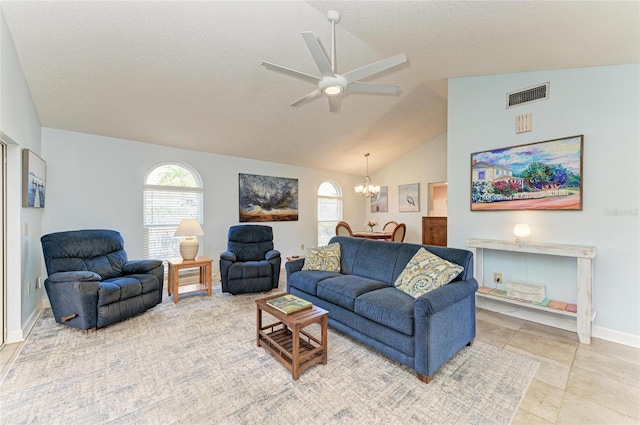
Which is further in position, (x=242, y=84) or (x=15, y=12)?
(x=242, y=84)

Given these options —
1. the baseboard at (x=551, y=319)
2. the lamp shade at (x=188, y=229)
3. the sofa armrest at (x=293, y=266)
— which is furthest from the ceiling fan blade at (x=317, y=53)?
the baseboard at (x=551, y=319)

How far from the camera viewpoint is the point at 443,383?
6.47 feet

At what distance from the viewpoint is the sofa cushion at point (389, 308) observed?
206 centimetres

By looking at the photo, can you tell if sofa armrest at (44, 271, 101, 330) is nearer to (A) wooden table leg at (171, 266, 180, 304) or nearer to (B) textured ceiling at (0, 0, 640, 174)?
(A) wooden table leg at (171, 266, 180, 304)

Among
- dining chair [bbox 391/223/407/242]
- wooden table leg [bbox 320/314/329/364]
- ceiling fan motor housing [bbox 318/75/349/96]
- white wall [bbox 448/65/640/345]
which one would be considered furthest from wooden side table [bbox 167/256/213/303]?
white wall [bbox 448/65/640/345]

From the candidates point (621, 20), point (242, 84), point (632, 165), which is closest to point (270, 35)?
point (242, 84)

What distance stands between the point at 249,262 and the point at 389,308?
2588 mm

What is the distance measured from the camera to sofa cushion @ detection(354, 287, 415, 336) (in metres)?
2.06

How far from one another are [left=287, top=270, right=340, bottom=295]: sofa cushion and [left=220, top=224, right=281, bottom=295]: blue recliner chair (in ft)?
2.67

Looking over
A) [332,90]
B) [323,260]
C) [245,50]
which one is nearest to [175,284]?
[323,260]

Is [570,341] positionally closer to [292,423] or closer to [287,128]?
[292,423]

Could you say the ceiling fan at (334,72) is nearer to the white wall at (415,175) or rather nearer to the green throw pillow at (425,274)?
the green throw pillow at (425,274)

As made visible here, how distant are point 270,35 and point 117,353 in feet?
10.8

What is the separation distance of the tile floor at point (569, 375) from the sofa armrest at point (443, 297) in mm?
709
